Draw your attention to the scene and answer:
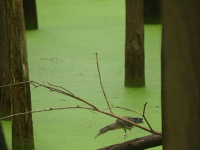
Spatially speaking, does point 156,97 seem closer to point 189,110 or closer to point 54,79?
point 54,79

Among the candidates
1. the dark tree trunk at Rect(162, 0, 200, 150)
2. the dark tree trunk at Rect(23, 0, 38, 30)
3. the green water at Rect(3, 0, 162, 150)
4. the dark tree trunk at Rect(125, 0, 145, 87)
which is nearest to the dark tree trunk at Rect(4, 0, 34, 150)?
the green water at Rect(3, 0, 162, 150)

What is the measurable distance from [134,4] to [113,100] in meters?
0.79

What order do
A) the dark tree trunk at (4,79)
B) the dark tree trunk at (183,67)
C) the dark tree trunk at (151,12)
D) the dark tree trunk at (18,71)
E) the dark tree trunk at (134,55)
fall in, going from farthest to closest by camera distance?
the dark tree trunk at (151,12) → the dark tree trunk at (134,55) → the dark tree trunk at (4,79) → the dark tree trunk at (18,71) → the dark tree trunk at (183,67)

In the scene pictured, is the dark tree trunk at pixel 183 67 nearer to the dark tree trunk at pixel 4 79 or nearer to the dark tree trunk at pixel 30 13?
the dark tree trunk at pixel 4 79

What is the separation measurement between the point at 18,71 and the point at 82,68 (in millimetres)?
2005

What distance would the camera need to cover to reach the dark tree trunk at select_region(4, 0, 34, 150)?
9.87ft

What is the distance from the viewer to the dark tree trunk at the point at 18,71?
3.01 meters

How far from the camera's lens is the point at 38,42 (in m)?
6.14

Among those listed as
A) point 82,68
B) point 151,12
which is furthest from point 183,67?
point 151,12

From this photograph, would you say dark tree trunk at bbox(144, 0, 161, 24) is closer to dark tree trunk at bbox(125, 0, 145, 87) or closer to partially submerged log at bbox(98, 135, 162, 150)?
dark tree trunk at bbox(125, 0, 145, 87)

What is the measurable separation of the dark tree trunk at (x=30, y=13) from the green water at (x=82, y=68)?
131 millimetres


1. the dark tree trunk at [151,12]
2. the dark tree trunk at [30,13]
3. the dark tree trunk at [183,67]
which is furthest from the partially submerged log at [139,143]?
the dark tree trunk at [151,12]

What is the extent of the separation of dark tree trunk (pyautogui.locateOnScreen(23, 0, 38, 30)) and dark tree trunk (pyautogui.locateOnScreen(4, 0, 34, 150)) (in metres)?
3.64

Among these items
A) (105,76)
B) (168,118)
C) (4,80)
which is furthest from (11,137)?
(168,118)
